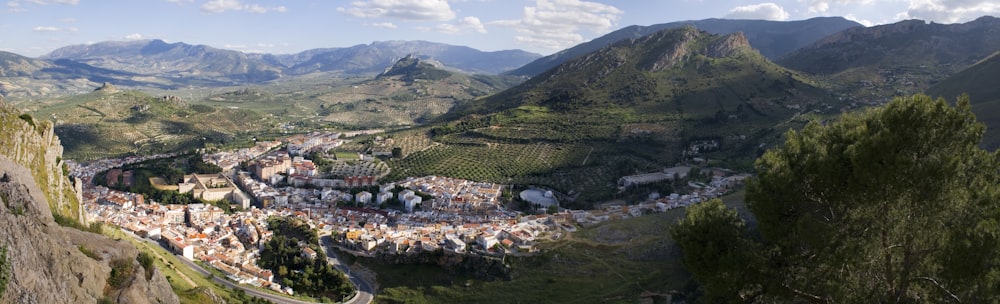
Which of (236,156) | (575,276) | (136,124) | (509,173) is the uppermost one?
(509,173)

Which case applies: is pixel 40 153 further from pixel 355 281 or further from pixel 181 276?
pixel 355 281

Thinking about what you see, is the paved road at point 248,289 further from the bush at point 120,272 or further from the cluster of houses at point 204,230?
the bush at point 120,272

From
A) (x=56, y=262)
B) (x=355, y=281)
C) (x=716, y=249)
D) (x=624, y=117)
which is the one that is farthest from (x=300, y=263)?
(x=624, y=117)

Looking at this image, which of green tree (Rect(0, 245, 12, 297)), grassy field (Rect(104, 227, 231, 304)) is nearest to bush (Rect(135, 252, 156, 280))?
green tree (Rect(0, 245, 12, 297))

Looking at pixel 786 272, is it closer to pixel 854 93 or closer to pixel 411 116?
pixel 854 93

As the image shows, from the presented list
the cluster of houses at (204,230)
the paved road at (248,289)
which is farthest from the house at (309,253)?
the paved road at (248,289)

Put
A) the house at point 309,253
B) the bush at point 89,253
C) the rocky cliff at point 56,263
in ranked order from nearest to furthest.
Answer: the rocky cliff at point 56,263, the bush at point 89,253, the house at point 309,253
